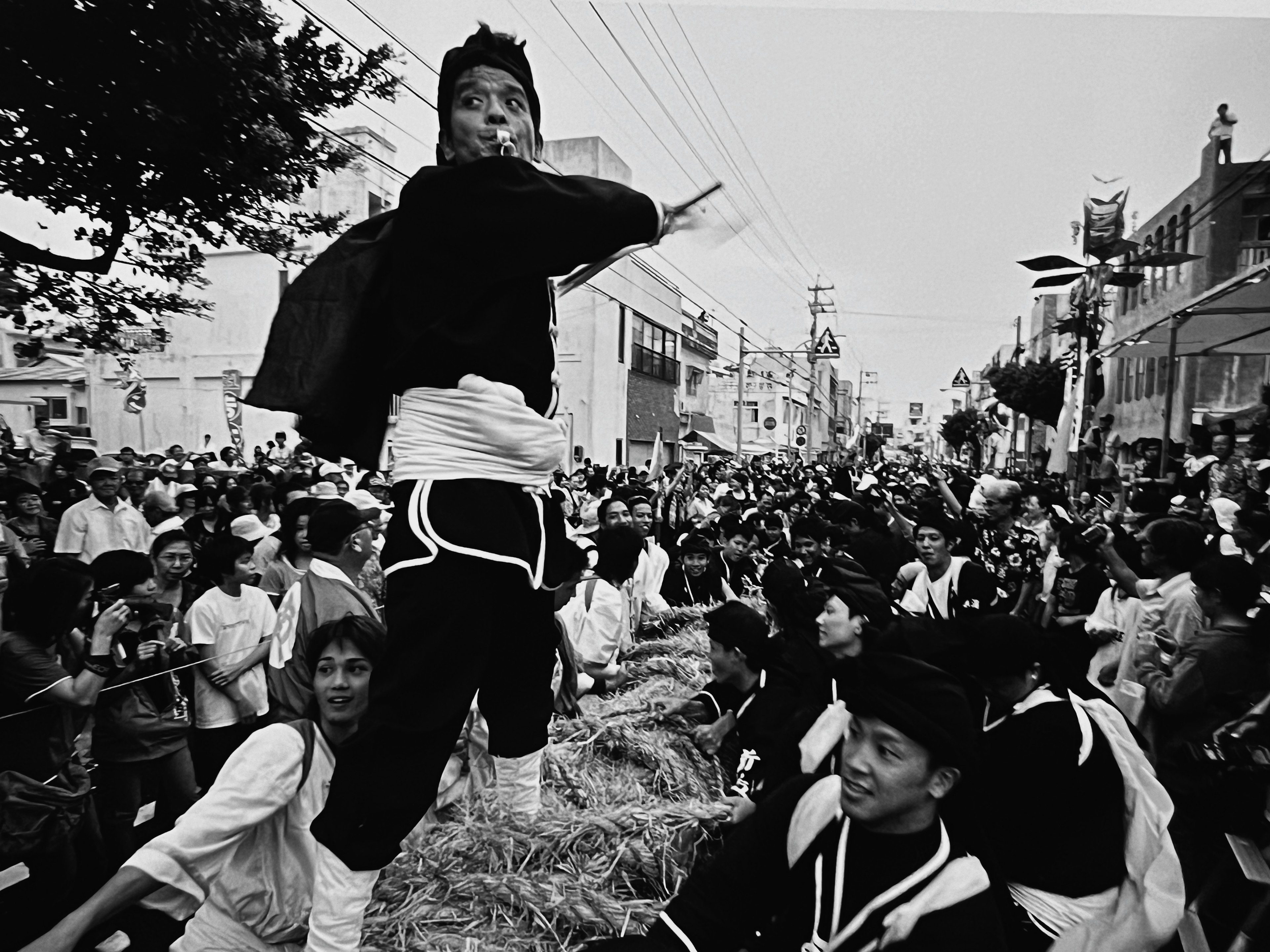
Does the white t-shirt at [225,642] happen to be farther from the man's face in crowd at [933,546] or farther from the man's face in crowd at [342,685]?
the man's face in crowd at [933,546]

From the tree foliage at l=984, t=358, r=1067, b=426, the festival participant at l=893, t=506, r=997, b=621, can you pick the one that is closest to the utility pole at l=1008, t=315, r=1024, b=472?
the tree foliage at l=984, t=358, r=1067, b=426

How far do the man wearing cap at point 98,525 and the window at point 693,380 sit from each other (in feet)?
110

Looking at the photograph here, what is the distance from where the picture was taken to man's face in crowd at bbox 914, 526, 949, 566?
5.33 m

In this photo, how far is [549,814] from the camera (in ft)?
8.94

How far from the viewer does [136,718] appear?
12.5 ft

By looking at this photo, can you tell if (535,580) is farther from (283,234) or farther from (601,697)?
(283,234)

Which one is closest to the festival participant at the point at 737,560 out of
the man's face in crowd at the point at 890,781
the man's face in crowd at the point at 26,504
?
the man's face in crowd at the point at 890,781

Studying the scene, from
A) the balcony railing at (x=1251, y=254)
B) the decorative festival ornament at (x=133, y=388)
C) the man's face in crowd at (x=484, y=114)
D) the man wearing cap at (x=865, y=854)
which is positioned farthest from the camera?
the balcony railing at (x=1251, y=254)

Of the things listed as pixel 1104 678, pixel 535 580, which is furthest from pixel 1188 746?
pixel 535 580

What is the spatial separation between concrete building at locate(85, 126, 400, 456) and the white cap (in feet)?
3.08

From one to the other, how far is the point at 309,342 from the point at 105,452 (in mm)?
12374

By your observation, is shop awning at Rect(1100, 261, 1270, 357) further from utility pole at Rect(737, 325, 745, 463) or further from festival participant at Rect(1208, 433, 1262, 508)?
utility pole at Rect(737, 325, 745, 463)

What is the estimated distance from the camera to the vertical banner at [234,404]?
302 inches

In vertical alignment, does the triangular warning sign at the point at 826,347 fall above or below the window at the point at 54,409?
above
